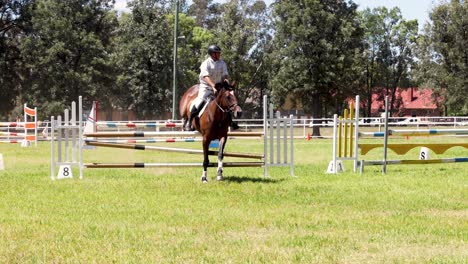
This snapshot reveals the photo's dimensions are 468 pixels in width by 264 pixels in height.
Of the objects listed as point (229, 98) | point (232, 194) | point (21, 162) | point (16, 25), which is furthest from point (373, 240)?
point (16, 25)

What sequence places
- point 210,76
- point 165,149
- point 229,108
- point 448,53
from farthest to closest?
point 448,53
point 165,149
point 210,76
point 229,108

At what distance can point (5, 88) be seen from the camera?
58156 millimetres

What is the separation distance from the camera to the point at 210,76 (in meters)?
13.1

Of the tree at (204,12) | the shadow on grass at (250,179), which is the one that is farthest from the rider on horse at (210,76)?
the tree at (204,12)

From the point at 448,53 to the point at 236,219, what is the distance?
5468 cm

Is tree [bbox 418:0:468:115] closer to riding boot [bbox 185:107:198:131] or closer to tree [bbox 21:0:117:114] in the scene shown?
tree [bbox 21:0:117:114]

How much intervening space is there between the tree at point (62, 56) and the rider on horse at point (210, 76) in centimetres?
4317

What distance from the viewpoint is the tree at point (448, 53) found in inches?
2255

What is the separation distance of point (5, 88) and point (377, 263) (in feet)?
186

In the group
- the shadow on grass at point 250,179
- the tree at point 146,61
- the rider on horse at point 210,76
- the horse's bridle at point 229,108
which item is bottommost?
the shadow on grass at point 250,179

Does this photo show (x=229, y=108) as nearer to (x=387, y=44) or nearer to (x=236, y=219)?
(x=236, y=219)

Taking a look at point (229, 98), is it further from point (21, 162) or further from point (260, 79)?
point (260, 79)

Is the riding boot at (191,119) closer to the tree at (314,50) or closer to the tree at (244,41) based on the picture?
the tree at (314,50)

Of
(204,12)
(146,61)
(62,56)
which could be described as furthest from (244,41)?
(204,12)
